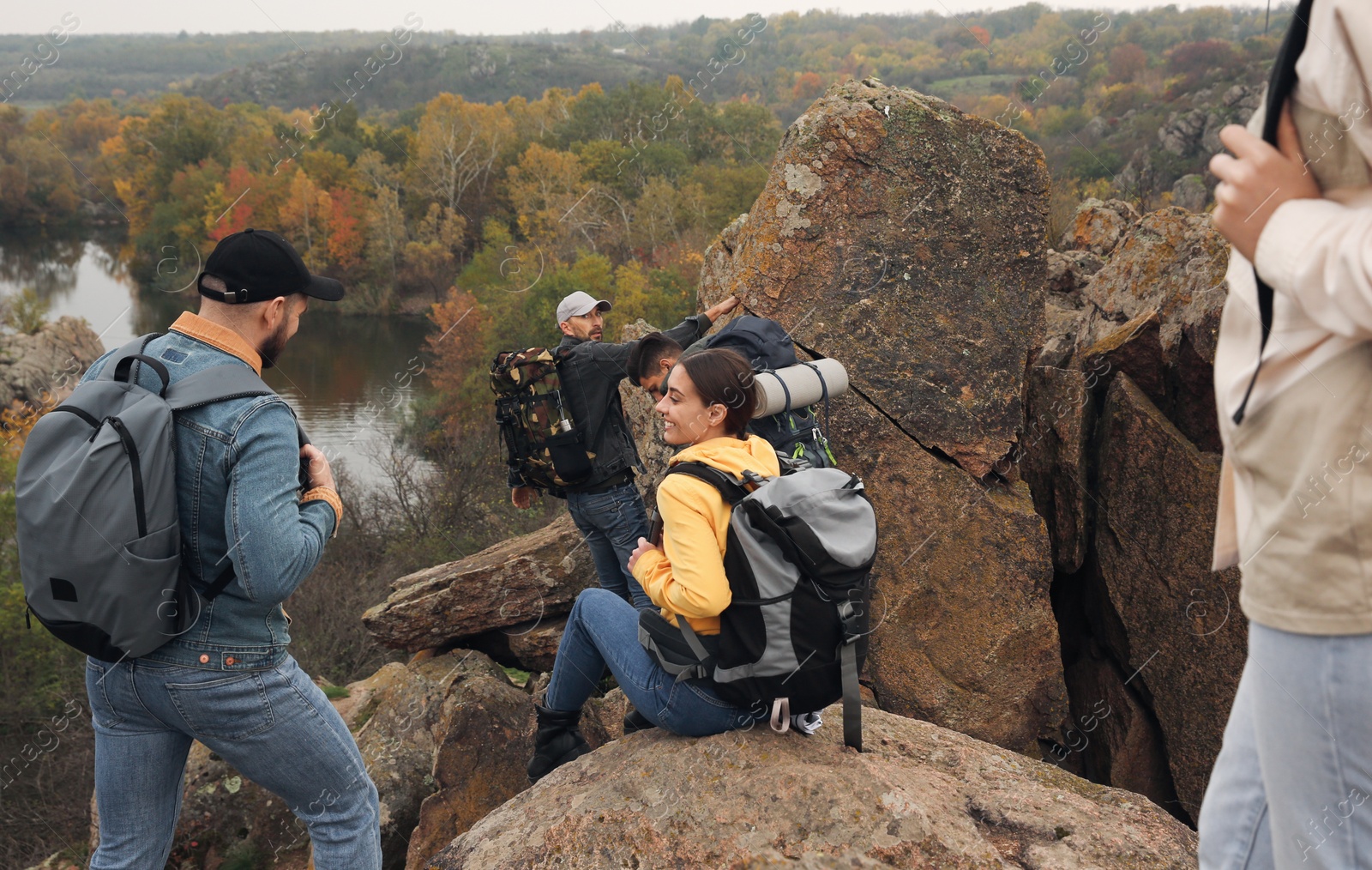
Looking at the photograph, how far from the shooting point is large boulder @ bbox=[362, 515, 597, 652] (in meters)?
6.46

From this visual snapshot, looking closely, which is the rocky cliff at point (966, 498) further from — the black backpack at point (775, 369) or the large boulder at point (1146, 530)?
the black backpack at point (775, 369)

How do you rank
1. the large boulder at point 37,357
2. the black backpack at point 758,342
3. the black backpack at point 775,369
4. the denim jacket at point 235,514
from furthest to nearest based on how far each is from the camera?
the large boulder at point 37,357 → the black backpack at point 758,342 → the black backpack at point 775,369 → the denim jacket at point 235,514

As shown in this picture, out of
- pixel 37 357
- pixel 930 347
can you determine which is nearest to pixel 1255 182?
pixel 930 347

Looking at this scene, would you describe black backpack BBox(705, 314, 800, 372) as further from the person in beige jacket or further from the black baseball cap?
the person in beige jacket

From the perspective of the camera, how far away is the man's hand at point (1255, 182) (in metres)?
1.42

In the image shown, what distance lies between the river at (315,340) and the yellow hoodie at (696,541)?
1486 centimetres

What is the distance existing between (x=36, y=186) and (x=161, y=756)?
253ft

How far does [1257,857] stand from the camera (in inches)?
63.0

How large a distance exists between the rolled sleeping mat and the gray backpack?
1.96 m

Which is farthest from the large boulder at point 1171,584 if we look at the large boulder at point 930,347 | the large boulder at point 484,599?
the large boulder at point 484,599

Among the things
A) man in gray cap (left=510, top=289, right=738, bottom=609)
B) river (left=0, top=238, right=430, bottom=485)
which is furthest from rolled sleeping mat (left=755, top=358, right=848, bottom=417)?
river (left=0, top=238, right=430, bottom=485)

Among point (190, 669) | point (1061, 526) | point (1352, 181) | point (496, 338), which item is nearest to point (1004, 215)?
point (1061, 526)

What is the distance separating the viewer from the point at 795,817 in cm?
269

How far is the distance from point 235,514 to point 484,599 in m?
4.28
